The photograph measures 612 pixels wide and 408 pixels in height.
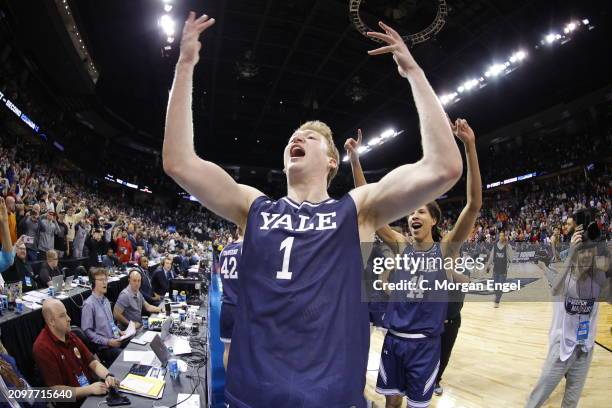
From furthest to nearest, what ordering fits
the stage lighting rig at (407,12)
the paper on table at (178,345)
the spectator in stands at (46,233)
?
the stage lighting rig at (407,12) → the spectator in stands at (46,233) → the paper on table at (178,345)

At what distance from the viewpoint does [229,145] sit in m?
27.8

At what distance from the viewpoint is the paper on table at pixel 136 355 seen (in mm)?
3445

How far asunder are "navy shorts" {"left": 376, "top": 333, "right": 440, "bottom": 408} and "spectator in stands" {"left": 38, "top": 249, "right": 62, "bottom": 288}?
18.3ft

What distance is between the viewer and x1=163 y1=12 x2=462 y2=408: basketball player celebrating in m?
1.05

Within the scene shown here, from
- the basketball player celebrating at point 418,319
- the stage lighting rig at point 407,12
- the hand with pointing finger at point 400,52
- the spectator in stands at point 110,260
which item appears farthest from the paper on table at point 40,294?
the stage lighting rig at point 407,12

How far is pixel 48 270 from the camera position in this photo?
6.28 m

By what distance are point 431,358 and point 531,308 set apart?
817cm

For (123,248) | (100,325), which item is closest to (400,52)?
(100,325)

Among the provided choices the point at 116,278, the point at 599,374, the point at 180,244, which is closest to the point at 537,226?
the point at 599,374

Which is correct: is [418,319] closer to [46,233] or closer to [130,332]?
[130,332]

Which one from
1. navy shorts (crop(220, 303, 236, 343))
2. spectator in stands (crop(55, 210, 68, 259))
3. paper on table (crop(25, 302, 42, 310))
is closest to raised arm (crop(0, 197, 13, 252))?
paper on table (crop(25, 302, 42, 310))

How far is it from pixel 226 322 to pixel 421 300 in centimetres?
155

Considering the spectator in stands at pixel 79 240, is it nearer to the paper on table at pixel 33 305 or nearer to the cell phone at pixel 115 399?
the paper on table at pixel 33 305

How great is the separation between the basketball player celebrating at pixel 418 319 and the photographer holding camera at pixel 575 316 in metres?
0.98
